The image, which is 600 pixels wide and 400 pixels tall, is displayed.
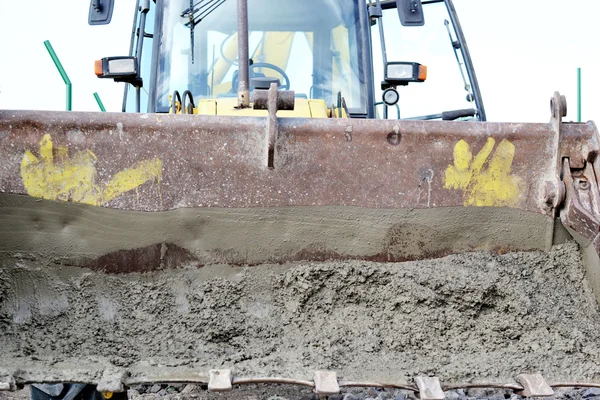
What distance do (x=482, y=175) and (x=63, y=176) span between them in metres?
1.70

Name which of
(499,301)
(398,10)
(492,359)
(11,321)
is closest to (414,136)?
Result: (499,301)

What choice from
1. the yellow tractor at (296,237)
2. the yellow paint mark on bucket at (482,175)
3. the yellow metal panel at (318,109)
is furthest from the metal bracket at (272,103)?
the yellow metal panel at (318,109)

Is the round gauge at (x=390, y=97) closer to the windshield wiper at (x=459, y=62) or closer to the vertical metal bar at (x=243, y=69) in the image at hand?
the windshield wiper at (x=459, y=62)

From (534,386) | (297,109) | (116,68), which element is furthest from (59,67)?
(534,386)

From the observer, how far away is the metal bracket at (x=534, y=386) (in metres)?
2.57

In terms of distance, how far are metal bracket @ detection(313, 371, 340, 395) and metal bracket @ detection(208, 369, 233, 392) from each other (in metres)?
0.28

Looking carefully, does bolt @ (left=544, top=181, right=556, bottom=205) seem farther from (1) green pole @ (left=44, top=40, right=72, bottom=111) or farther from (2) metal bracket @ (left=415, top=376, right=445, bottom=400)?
(1) green pole @ (left=44, top=40, right=72, bottom=111)

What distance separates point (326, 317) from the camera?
2.99 metres

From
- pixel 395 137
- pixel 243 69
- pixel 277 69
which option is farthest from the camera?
pixel 277 69

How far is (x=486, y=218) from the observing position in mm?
3252

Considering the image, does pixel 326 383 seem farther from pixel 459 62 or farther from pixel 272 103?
pixel 459 62

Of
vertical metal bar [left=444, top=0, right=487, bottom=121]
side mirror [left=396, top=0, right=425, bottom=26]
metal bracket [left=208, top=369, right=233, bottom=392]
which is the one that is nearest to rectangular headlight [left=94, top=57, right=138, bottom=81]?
side mirror [left=396, top=0, right=425, bottom=26]

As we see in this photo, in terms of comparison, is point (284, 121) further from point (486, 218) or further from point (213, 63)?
point (213, 63)

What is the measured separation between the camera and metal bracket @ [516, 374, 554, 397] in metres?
2.57
